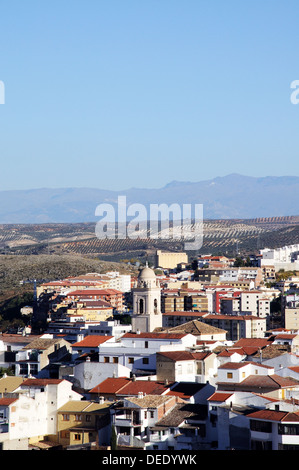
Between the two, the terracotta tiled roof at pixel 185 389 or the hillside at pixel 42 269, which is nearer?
the terracotta tiled roof at pixel 185 389

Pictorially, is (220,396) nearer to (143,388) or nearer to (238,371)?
(238,371)

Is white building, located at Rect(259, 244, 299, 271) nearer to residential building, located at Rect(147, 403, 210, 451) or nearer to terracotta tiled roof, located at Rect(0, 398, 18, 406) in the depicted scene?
terracotta tiled roof, located at Rect(0, 398, 18, 406)

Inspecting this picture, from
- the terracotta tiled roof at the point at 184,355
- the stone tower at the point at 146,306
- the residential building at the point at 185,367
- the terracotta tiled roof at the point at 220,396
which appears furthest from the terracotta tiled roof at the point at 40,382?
the stone tower at the point at 146,306

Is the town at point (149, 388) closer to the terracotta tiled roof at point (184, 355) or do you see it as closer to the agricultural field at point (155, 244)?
the terracotta tiled roof at point (184, 355)

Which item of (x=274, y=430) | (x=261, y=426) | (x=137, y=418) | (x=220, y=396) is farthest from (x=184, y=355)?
(x=274, y=430)

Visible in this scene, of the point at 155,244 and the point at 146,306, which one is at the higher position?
the point at 155,244

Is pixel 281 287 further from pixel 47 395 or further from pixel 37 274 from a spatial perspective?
pixel 47 395

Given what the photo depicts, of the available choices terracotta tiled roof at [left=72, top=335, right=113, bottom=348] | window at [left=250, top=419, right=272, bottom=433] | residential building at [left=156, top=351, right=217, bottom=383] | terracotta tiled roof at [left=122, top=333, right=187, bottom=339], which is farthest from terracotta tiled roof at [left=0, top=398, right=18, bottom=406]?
terracotta tiled roof at [left=72, top=335, right=113, bottom=348]
